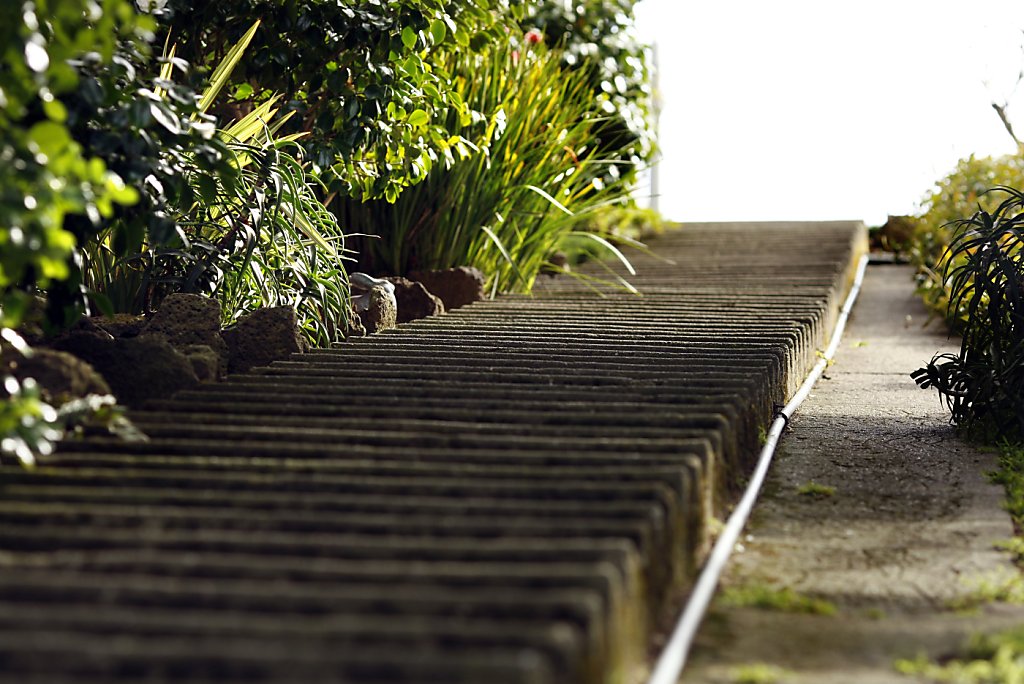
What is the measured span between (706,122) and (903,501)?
24.8 ft

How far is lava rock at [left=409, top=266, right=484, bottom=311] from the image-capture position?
13.9ft

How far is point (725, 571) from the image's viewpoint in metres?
1.96

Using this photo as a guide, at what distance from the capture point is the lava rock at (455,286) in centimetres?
424

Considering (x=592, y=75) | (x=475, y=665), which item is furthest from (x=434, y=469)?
(x=592, y=75)

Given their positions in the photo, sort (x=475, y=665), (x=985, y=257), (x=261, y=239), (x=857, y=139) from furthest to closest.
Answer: (x=857, y=139)
(x=261, y=239)
(x=985, y=257)
(x=475, y=665)

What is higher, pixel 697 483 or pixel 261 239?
pixel 261 239

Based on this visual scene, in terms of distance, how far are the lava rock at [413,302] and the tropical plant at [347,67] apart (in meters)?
0.46

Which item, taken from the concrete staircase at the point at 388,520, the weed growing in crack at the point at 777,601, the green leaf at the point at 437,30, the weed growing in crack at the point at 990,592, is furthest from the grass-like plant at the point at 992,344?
the green leaf at the point at 437,30

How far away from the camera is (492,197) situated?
4504 millimetres

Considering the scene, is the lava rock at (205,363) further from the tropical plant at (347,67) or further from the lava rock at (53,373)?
the tropical plant at (347,67)

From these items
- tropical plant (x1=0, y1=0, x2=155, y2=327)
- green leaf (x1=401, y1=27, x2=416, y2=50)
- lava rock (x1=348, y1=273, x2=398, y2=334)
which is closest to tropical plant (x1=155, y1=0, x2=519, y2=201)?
green leaf (x1=401, y1=27, x2=416, y2=50)

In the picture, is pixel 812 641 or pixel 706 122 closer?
pixel 812 641

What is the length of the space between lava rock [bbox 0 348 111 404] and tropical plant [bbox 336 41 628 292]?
2.32 metres

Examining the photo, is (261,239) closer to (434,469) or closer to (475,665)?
(434,469)
